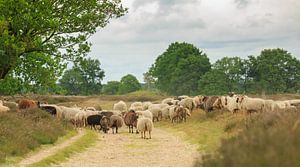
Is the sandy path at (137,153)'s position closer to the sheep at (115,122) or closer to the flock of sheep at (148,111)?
the flock of sheep at (148,111)

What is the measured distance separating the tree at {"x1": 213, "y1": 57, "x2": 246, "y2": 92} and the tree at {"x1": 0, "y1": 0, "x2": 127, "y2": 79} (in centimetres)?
7874

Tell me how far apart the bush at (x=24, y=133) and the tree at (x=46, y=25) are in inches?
128

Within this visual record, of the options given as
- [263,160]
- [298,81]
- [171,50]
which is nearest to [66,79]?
[171,50]

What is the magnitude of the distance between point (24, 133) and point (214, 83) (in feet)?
273

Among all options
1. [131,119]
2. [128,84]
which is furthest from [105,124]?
[128,84]

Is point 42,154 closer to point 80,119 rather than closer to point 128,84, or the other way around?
point 80,119

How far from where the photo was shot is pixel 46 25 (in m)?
27.2

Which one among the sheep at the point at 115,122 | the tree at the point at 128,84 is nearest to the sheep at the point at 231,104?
the sheep at the point at 115,122

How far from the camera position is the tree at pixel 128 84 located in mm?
157875

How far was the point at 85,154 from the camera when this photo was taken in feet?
80.2

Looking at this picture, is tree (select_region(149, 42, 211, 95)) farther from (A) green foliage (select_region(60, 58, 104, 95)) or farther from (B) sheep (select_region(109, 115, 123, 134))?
(B) sheep (select_region(109, 115, 123, 134))

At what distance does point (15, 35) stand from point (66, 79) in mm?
106290

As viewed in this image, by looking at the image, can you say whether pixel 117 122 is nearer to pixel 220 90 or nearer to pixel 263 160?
pixel 263 160

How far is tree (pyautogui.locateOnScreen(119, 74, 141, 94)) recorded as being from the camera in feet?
518
